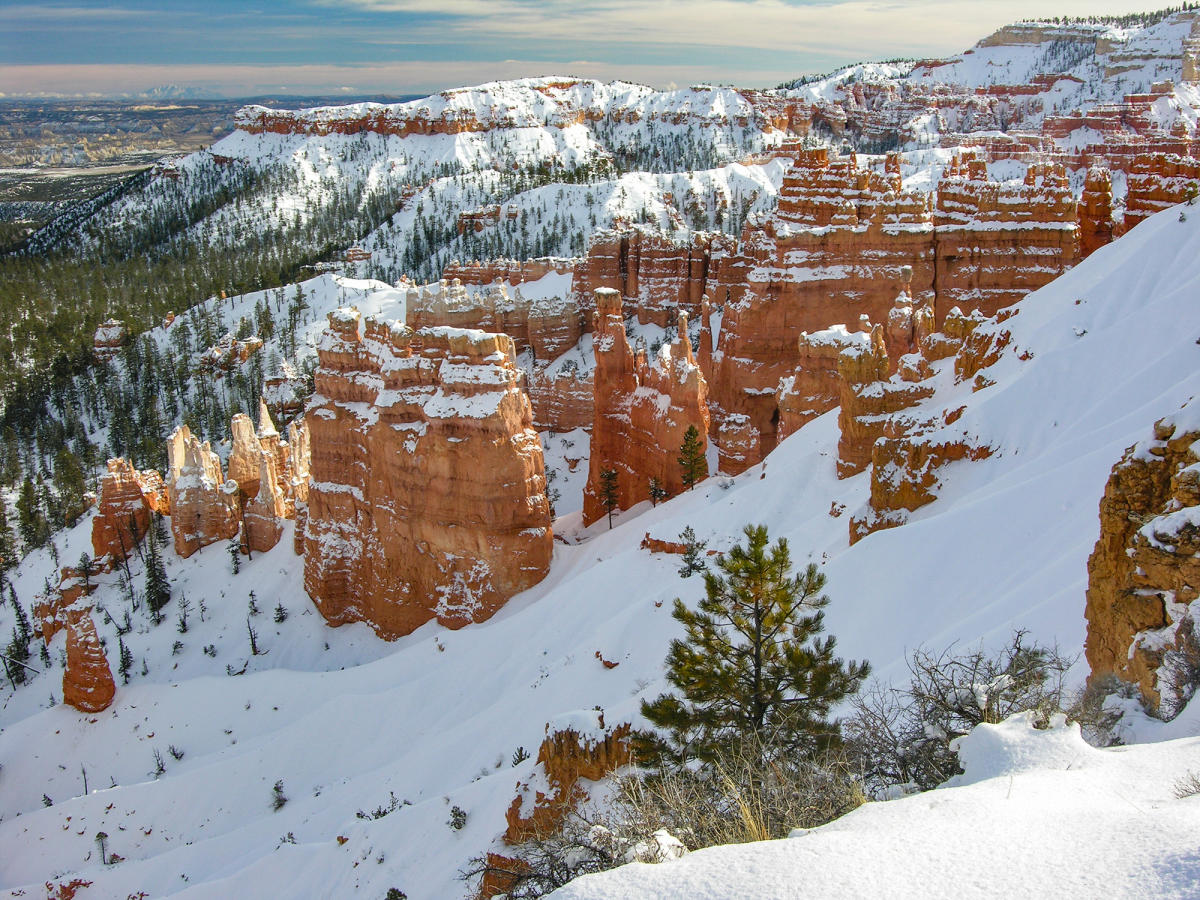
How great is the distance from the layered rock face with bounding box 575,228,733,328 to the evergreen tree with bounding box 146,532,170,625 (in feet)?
127

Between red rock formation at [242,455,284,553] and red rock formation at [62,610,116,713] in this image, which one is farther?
red rock formation at [242,455,284,553]

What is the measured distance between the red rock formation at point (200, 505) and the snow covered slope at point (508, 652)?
5.93 m

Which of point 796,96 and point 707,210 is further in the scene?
point 796,96

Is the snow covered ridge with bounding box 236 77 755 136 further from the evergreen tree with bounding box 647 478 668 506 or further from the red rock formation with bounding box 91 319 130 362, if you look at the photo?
the evergreen tree with bounding box 647 478 668 506

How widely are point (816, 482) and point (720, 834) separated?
1855 centimetres

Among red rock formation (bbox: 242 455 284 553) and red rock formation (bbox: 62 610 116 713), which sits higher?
red rock formation (bbox: 242 455 284 553)

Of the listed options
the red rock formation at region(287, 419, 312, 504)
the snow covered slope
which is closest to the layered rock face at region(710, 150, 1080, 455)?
the snow covered slope

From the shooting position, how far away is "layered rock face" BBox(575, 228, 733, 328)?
6519 centimetres

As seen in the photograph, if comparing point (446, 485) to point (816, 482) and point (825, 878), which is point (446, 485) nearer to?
point (816, 482)

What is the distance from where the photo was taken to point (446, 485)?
28.5m

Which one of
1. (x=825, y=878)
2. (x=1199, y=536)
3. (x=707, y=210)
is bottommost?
(x=825, y=878)

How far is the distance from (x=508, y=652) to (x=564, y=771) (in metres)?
12.3

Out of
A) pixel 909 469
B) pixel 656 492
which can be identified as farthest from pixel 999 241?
pixel 909 469

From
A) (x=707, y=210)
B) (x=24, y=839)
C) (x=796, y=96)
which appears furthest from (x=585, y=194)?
(x=24, y=839)
